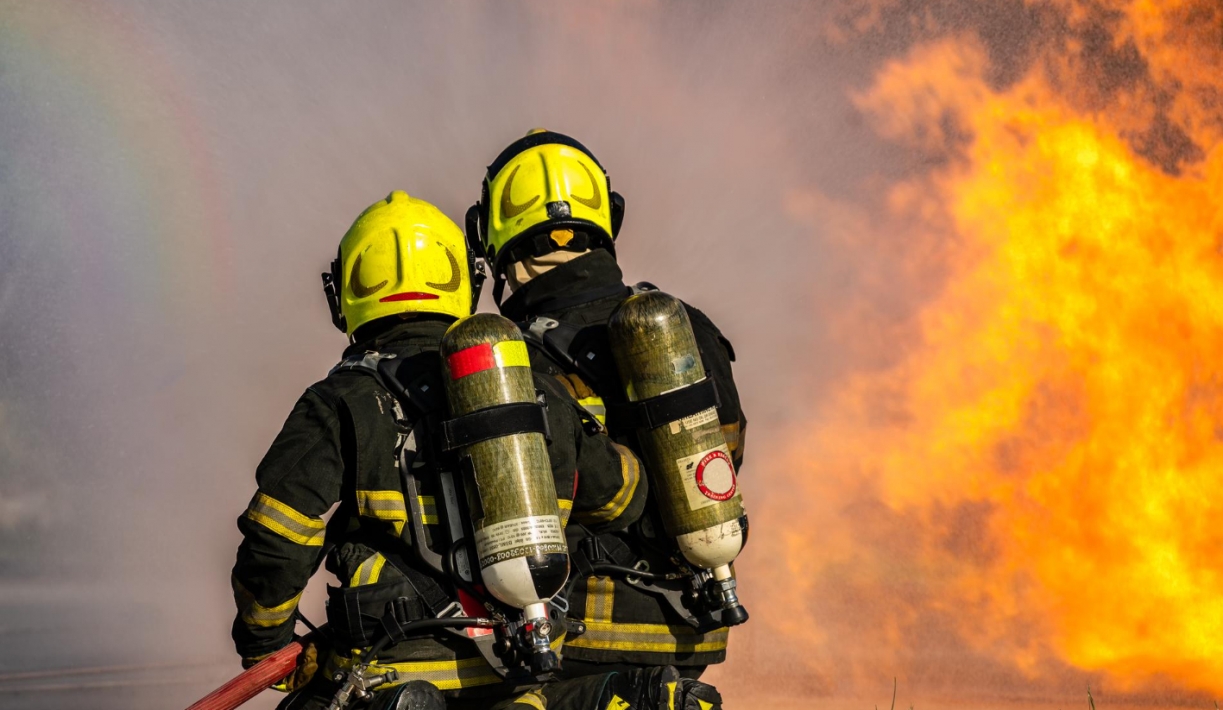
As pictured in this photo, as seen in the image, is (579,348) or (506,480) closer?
(506,480)

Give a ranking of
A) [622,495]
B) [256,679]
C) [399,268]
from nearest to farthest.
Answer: [256,679] < [622,495] < [399,268]

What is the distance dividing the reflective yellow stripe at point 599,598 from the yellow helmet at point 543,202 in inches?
66.3

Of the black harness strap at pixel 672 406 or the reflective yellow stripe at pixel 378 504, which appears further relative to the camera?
the black harness strap at pixel 672 406

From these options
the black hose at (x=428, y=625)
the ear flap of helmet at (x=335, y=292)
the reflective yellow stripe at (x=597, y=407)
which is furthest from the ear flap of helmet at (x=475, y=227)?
the black hose at (x=428, y=625)

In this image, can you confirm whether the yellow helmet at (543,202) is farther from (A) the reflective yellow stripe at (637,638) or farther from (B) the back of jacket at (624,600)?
(A) the reflective yellow stripe at (637,638)

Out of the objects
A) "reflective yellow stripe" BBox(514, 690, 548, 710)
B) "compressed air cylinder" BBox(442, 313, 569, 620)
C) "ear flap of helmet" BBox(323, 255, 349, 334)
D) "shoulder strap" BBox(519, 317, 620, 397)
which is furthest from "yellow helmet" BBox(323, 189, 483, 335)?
"reflective yellow stripe" BBox(514, 690, 548, 710)

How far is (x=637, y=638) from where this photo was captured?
5.17 m

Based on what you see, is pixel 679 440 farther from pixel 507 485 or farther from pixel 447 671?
pixel 447 671

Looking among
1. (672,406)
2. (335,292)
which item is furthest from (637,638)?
(335,292)

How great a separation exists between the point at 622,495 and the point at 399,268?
4.28 feet

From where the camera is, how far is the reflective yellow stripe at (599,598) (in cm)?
518

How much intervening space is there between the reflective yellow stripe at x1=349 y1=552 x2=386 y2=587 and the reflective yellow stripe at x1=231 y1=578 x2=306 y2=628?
0.77 ft

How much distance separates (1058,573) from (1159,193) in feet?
14.1

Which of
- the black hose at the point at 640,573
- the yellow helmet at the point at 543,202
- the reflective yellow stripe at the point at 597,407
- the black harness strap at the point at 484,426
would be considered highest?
the yellow helmet at the point at 543,202
